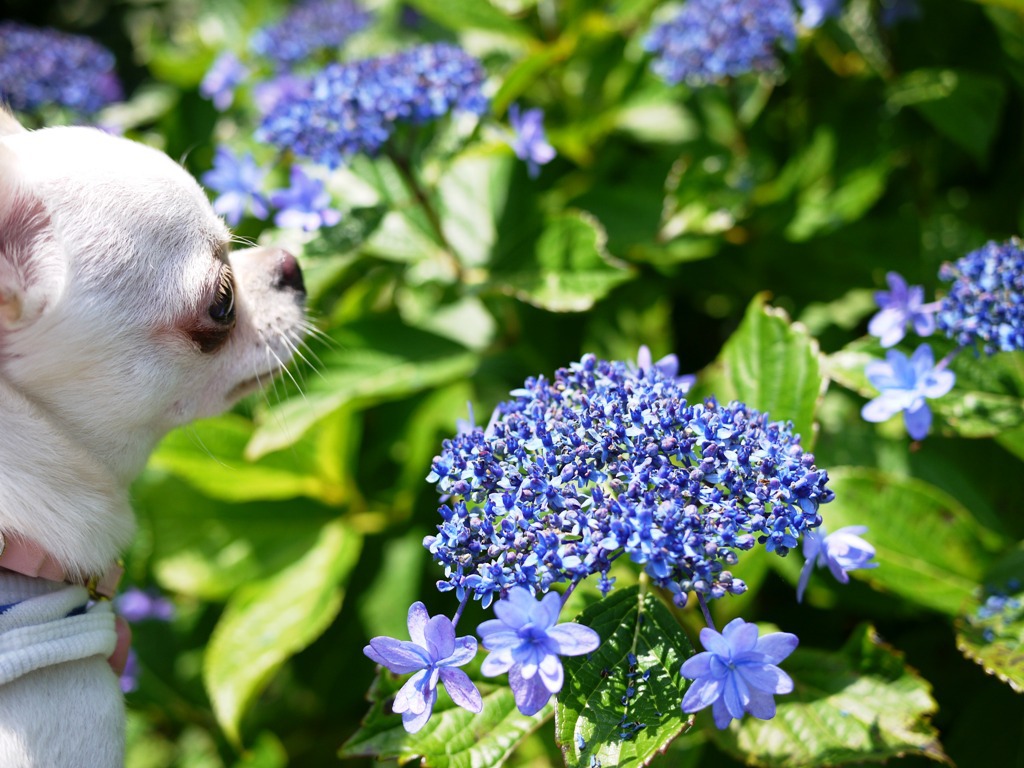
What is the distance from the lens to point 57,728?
4.77 ft

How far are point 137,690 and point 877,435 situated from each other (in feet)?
7.23

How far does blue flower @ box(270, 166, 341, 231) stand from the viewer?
2084 millimetres

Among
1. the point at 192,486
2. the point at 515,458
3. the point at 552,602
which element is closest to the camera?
the point at 552,602

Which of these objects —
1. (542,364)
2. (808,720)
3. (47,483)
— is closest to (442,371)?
(542,364)

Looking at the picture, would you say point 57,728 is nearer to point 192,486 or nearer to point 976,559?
point 192,486

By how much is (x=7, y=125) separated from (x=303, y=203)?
2.01 feet

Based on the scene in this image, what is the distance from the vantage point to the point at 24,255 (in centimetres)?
150

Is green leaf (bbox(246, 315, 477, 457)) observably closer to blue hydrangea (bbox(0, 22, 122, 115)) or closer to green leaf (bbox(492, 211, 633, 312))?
green leaf (bbox(492, 211, 633, 312))

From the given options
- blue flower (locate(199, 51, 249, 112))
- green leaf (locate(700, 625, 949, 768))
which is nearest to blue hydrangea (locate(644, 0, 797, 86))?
blue flower (locate(199, 51, 249, 112))

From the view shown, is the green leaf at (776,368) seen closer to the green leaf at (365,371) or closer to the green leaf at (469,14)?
the green leaf at (365,371)

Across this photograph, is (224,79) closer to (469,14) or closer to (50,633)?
(469,14)

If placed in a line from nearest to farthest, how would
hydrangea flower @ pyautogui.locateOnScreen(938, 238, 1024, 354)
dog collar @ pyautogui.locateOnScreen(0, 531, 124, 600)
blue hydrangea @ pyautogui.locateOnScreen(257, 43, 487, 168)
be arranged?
dog collar @ pyautogui.locateOnScreen(0, 531, 124, 600) < hydrangea flower @ pyautogui.locateOnScreen(938, 238, 1024, 354) < blue hydrangea @ pyautogui.locateOnScreen(257, 43, 487, 168)

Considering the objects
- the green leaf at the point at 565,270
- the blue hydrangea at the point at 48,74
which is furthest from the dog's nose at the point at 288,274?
the blue hydrangea at the point at 48,74

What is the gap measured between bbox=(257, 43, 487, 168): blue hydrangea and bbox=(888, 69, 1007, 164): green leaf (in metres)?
1.16
